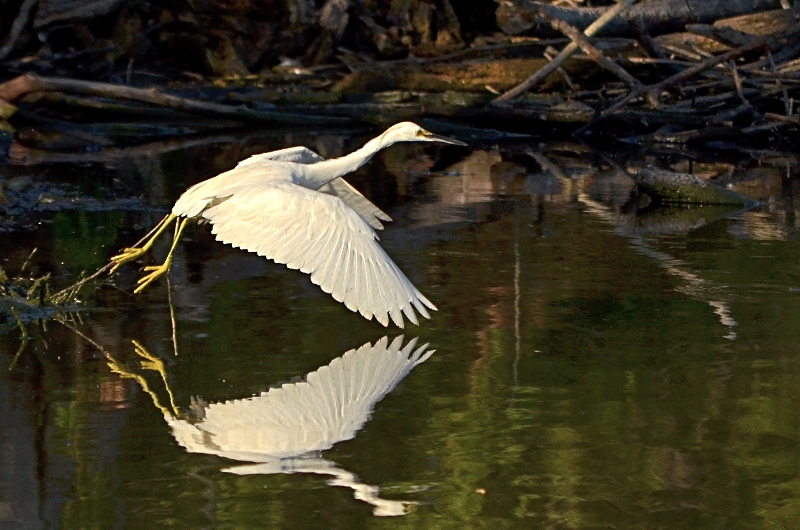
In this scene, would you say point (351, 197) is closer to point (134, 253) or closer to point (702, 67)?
point (134, 253)

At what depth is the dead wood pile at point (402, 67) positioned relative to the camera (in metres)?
15.9

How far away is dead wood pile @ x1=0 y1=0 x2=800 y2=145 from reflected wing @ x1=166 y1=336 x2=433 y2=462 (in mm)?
9207

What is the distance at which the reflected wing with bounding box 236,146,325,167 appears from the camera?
26.0 feet

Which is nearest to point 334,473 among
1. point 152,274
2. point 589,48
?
point 152,274

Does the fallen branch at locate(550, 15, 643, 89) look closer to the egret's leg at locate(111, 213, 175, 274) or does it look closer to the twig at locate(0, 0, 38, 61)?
the egret's leg at locate(111, 213, 175, 274)

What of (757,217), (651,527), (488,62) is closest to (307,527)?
(651,527)

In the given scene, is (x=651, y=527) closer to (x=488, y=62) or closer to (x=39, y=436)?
(x=39, y=436)

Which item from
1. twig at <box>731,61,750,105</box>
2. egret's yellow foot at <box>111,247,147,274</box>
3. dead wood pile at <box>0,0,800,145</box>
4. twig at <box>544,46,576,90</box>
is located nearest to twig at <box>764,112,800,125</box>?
dead wood pile at <box>0,0,800,145</box>

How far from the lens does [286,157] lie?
808 cm

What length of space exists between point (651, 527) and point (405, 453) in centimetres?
112

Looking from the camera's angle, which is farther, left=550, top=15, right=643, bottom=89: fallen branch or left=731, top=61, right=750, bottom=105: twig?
left=731, top=61, right=750, bottom=105: twig

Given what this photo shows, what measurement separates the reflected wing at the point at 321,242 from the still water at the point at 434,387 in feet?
1.35

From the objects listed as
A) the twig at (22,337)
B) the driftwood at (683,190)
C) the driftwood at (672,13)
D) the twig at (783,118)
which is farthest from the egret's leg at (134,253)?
the driftwood at (672,13)

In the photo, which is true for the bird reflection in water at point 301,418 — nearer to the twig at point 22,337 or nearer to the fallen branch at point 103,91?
the twig at point 22,337
